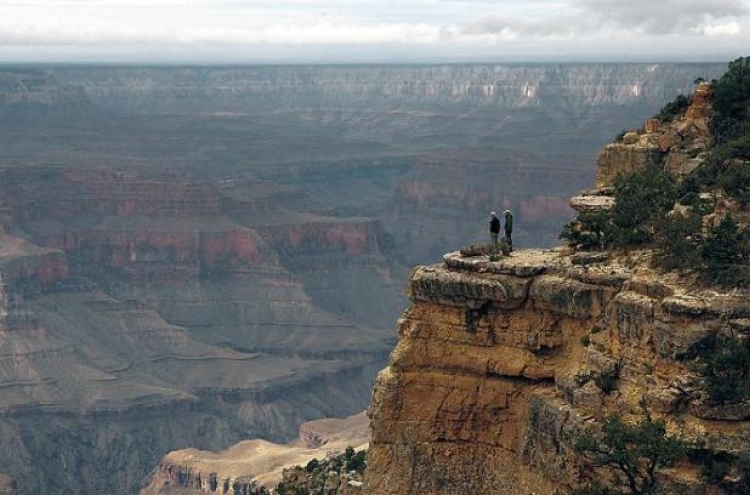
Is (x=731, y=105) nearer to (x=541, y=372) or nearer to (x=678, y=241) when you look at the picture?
(x=678, y=241)

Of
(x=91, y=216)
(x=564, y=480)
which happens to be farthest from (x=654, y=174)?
(x=91, y=216)

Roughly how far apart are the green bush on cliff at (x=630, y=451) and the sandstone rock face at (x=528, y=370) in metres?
0.31

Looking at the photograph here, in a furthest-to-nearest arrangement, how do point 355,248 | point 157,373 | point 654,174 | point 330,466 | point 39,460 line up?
1. point 355,248
2. point 157,373
3. point 39,460
4. point 330,466
5. point 654,174

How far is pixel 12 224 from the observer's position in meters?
149

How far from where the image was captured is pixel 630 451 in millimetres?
20781

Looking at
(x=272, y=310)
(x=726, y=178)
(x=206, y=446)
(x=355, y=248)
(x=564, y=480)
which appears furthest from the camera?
(x=355, y=248)

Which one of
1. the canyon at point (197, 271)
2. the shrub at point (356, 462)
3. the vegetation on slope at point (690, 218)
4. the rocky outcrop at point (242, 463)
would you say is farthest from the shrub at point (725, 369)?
the canyon at point (197, 271)

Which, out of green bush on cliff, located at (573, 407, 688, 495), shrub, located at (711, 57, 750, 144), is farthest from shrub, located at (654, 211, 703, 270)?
shrub, located at (711, 57, 750, 144)

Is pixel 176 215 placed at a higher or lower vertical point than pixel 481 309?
lower

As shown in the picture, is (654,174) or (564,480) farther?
(654,174)

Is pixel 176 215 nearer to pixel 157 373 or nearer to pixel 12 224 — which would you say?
pixel 12 224

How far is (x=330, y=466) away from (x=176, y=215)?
116324 mm

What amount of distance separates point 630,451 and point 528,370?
136 inches

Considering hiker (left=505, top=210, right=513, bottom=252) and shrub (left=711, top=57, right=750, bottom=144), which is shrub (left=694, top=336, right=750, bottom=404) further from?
shrub (left=711, top=57, right=750, bottom=144)
